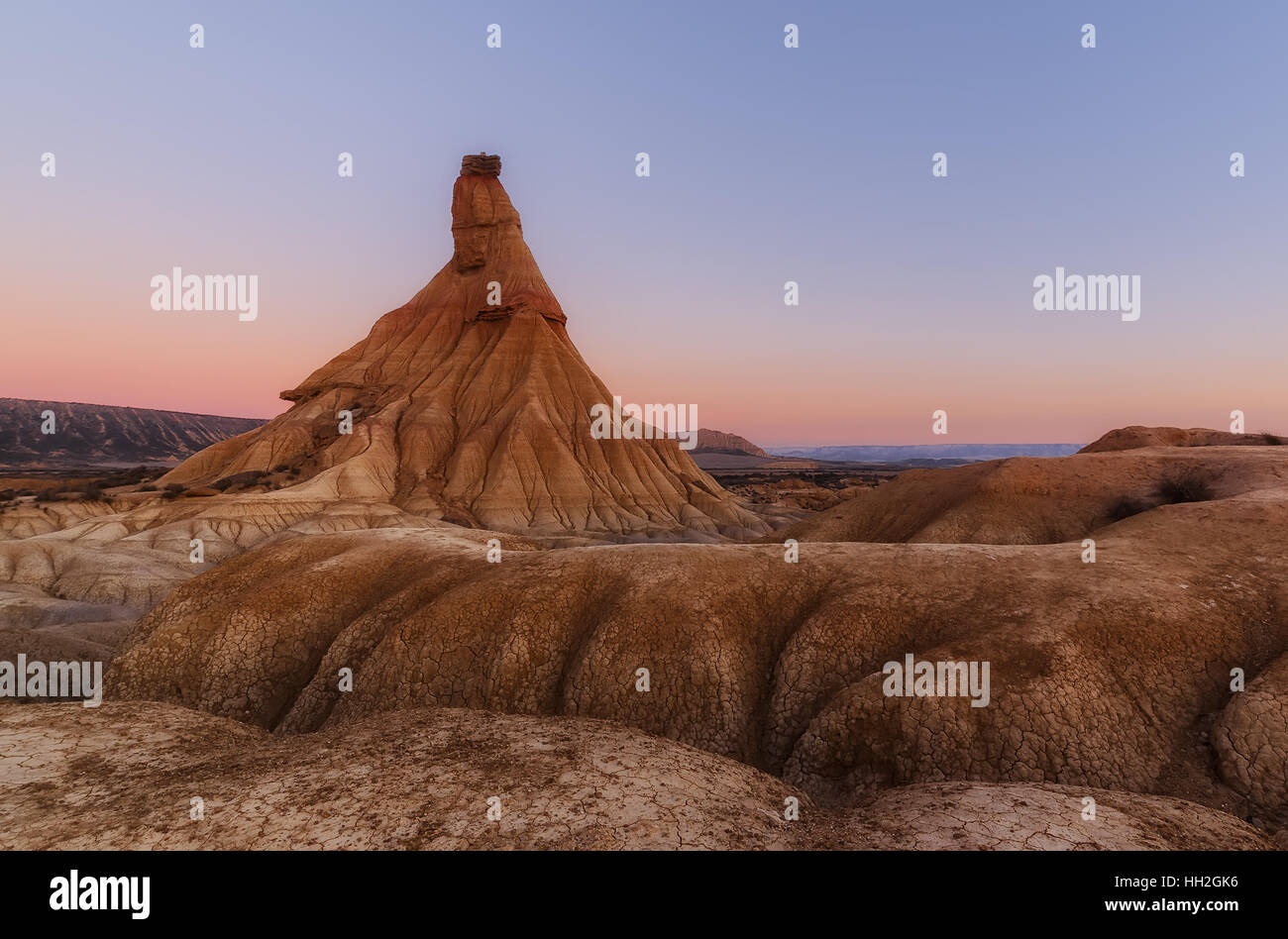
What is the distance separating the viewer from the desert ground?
6.41 m

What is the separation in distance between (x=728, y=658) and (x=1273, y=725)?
8.11 m

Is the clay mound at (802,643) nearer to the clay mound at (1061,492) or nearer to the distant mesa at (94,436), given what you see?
the clay mound at (1061,492)

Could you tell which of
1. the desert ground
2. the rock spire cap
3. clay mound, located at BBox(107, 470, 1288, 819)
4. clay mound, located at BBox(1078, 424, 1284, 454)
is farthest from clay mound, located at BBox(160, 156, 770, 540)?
clay mound, located at BBox(107, 470, 1288, 819)

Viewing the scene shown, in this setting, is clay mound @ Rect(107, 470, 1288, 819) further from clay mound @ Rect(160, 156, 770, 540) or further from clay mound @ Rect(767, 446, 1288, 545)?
clay mound @ Rect(160, 156, 770, 540)

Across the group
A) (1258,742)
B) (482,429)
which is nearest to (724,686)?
(1258,742)

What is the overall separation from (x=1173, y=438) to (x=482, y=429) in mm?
49824

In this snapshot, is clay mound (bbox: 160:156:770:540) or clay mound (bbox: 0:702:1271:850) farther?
clay mound (bbox: 160:156:770:540)

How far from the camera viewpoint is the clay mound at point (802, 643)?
9.68 metres

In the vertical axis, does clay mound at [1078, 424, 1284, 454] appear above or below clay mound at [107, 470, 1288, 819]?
above

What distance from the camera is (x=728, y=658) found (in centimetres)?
1246

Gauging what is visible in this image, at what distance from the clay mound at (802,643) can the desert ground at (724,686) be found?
59 mm

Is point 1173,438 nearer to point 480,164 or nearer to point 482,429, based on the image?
point 482,429

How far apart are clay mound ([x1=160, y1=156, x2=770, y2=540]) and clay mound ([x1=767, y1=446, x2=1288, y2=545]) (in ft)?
91.7

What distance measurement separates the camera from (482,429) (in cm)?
5753
